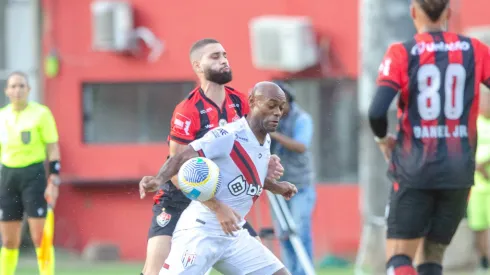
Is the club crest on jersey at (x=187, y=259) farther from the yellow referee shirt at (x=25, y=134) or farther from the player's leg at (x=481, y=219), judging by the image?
the player's leg at (x=481, y=219)

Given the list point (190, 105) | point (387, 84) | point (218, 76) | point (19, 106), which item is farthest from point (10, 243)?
point (387, 84)

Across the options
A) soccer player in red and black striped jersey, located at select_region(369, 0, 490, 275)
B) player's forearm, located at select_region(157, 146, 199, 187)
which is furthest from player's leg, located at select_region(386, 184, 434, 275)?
player's forearm, located at select_region(157, 146, 199, 187)

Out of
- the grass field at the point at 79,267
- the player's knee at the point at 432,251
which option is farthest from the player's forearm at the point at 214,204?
the grass field at the point at 79,267

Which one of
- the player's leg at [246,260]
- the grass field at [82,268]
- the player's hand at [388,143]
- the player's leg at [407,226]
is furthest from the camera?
the grass field at [82,268]

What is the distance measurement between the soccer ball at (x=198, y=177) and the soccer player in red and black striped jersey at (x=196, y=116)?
1077 millimetres

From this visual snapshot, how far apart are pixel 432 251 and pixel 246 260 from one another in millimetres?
1395

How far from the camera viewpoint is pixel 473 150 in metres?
7.68

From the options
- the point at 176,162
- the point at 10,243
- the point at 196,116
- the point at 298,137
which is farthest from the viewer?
the point at 10,243

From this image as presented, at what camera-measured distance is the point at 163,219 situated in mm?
8109

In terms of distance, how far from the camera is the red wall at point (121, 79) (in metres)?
19.9

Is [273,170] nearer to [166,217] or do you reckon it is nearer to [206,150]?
[206,150]

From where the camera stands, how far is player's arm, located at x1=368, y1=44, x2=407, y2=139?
7.42 meters

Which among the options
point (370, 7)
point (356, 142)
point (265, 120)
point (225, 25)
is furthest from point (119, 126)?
point (265, 120)

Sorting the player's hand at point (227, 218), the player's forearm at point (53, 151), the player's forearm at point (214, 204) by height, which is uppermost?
the player's forearm at point (214, 204)
